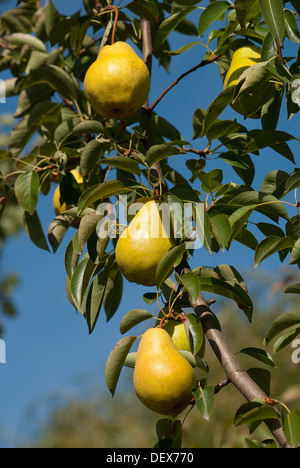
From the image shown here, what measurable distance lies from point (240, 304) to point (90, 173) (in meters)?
0.48

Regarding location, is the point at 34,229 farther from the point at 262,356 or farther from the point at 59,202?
the point at 262,356

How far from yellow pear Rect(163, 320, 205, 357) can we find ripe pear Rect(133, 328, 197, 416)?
67 millimetres

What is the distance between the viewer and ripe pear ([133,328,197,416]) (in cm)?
96

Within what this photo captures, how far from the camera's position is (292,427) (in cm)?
83

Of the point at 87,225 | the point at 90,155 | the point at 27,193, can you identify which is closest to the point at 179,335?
the point at 87,225

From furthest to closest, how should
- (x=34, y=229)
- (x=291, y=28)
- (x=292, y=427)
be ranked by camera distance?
(x=34, y=229) → (x=291, y=28) → (x=292, y=427)

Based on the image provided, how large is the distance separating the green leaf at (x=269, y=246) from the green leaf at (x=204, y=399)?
26 cm

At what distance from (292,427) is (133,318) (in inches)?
15.6

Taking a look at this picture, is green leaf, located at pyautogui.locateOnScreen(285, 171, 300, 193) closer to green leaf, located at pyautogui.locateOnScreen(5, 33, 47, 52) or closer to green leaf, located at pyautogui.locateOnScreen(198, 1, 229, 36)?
green leaf, located at pyautogui.locateOnScreen(198, 1, 229, 36)

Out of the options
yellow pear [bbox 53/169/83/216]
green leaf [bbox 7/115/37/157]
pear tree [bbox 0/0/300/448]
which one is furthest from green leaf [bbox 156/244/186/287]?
green leaf [bbox 7/115/37/157]

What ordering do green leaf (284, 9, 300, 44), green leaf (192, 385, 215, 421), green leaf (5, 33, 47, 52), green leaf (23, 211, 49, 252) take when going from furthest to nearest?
green leaf (5, 33, 47, 52)
green leaf (23, 211, 49, 252)
green leaf (284, 9, 300, 44)
green leaf (192, 385, 215, 421)
